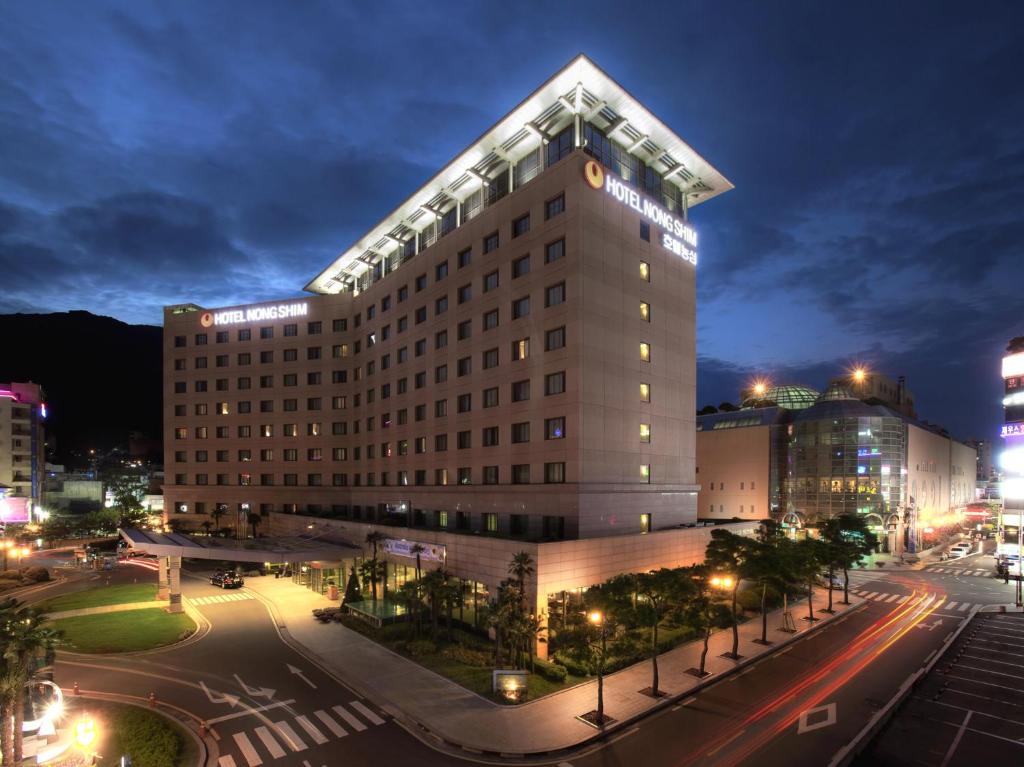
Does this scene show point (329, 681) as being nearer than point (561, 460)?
Yes

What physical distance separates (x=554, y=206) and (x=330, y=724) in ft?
147

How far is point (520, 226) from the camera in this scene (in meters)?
57.8

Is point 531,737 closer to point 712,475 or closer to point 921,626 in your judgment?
point 921,626

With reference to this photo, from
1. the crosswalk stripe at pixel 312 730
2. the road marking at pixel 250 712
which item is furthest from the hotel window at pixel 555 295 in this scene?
the crosswalk stripe at pixel 312 730

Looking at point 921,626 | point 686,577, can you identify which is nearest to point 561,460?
point 686,577

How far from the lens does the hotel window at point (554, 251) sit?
2072 inches

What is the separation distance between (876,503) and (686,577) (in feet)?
281

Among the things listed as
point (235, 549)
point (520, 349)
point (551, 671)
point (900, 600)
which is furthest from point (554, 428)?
point (900, 600)

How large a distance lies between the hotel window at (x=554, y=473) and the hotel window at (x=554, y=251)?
765 inches

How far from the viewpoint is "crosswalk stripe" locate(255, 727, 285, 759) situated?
90.6 ft

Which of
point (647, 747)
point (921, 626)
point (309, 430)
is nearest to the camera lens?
point (647, 747)

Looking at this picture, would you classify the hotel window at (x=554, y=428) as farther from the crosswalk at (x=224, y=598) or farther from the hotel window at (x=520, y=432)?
the crosswalk at (x=224, y=598)

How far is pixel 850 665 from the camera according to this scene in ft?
129

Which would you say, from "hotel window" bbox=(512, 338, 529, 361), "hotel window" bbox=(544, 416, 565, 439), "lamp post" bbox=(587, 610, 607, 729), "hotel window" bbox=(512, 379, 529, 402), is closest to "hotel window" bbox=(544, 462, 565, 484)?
"hotel window" bbox=(544, 416, 565, 439)
